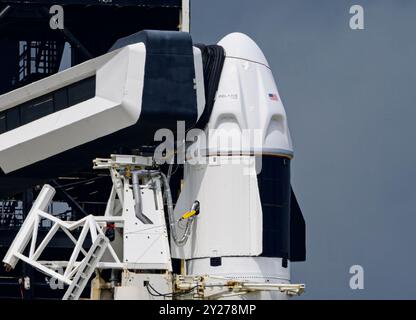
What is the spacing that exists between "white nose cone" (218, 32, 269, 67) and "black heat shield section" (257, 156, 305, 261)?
4847 mm

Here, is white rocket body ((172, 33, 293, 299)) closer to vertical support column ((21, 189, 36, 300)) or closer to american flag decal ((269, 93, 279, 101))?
american flag decal ((269, 93, 279, 101))

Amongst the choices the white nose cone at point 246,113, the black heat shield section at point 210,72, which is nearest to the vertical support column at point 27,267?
the black heat shield section at point 210,72

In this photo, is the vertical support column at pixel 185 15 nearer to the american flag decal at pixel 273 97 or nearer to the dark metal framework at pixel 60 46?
the dark metal framework at pixel 60 46

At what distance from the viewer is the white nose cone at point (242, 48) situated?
247 ft

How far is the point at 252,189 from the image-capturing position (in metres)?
73.2

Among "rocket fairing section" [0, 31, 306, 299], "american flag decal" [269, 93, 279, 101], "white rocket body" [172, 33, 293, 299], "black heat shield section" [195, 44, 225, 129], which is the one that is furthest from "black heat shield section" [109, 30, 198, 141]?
"american flag decal" [269, 93, 279, 101]

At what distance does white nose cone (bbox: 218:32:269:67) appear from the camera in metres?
75.4

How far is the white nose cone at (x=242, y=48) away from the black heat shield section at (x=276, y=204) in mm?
4847

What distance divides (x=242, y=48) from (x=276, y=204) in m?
7.33

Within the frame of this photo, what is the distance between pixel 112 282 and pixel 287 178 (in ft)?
30.9

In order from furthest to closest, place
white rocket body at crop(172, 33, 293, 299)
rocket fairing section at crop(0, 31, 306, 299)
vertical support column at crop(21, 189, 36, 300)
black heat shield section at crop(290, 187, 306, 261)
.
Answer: vertical support column at crop(21, 189, 36, 300)
black heat shield section at crop(290, 187, 306, 261)
white rocket body at crop(172, 33, 293, 299)
rocket fairing section at crop(0, 31, 306, 299)

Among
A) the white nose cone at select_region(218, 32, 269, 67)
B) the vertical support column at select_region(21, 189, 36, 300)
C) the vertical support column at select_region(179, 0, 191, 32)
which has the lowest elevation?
the vertical support column at select_region(21, 189, 36, 300)
